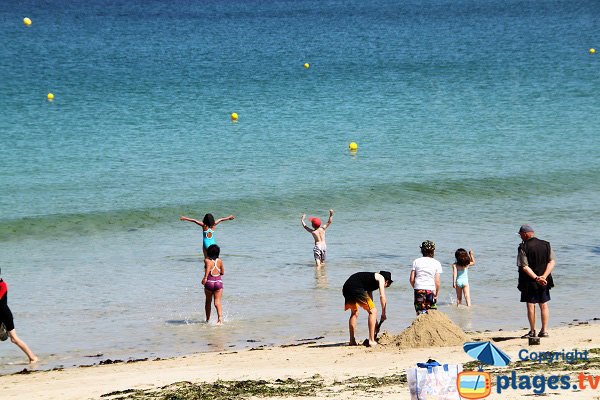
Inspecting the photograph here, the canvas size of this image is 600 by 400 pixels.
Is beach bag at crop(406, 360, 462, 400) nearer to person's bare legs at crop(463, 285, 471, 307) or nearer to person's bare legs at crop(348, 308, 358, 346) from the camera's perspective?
person's bare legs at crop(348, 308, 358, 346)

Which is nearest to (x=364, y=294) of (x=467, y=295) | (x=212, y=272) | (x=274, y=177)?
(x=212, y=272)

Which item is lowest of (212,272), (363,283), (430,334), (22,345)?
(430,334)

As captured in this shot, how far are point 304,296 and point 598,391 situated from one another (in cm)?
749

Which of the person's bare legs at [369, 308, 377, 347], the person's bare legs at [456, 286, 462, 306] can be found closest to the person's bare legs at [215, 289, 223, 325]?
the person's bare legs at [369, 308, 377, 347]

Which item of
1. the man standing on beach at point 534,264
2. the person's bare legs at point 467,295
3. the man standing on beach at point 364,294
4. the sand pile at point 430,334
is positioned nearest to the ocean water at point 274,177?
the person's bare legs at point 467,295

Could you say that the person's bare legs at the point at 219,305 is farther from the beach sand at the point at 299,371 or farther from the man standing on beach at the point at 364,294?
the man standing on beach at the point at 364,294

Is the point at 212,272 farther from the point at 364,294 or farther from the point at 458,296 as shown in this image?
the point at 458,296

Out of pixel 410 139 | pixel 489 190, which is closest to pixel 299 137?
pixel 410 139

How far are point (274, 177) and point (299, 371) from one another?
16.2 metres

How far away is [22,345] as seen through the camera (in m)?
12.0

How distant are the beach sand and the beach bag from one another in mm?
716

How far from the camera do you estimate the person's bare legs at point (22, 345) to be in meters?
11.9

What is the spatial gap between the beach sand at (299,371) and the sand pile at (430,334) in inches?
6.1

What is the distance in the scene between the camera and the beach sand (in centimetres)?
912
